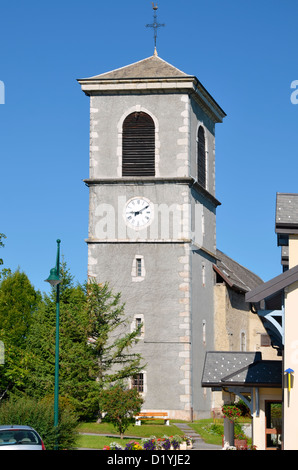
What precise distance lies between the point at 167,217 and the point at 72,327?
7.59m

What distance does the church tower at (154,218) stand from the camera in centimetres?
4253

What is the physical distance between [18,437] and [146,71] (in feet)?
91.0

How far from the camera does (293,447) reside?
21.4 meters

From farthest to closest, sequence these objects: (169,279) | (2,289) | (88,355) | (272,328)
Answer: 1. (2,289)
2. (169,279)
3. (88,355)
4. (272,328)

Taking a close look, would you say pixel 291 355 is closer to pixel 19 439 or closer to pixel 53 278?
pixel 19 439

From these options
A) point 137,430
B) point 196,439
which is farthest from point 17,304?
point 196,439

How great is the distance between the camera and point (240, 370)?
25141 mm

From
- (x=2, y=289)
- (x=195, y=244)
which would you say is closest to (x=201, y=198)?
(x=195, y=244)

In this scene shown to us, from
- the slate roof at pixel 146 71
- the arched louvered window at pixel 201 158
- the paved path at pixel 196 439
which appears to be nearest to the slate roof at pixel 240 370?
the paved path at pixel 196 439

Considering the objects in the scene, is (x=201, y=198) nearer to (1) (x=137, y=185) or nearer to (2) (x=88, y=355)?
(1) (x=137, y=185)

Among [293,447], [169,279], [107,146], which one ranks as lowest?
[293,447]

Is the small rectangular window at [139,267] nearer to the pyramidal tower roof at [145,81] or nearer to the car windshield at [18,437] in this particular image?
the pyramidal tower roof at [145,81]

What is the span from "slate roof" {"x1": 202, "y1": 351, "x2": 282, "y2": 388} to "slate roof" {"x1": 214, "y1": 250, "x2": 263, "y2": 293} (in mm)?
21036

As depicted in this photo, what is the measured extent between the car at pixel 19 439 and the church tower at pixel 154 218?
21.3m
